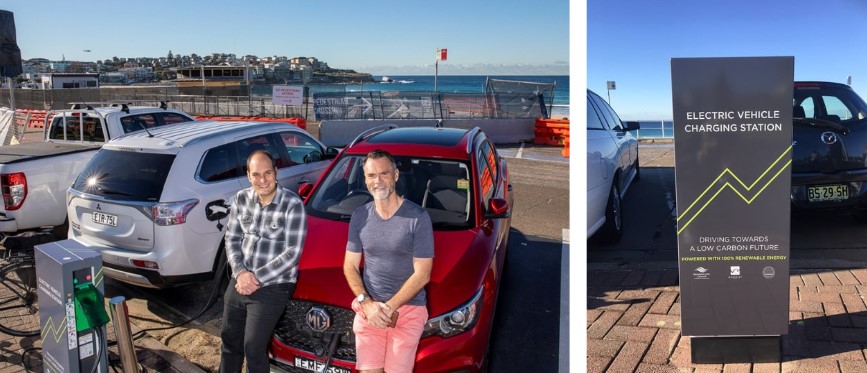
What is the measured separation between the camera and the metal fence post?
3.18 meters

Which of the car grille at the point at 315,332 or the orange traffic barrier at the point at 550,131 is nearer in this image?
the car grille at the point at 315,332

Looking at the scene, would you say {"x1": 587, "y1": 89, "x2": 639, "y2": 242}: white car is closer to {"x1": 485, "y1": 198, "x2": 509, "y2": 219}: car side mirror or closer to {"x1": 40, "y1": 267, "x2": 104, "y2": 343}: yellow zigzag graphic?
{"x1": 485, "y1": 198, "x2": 509, "y2": 219}: car side mirror

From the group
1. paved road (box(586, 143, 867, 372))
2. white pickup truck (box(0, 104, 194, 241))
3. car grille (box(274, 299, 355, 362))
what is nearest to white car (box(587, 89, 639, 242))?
paved road (box(586, 143, 867, 372))

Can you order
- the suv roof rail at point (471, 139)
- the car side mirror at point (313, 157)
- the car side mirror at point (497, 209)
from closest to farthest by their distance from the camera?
the car side mirror at point (497, 209) < the suv roof rail at point (471, 139) < the car side mirror at point (313, 157)

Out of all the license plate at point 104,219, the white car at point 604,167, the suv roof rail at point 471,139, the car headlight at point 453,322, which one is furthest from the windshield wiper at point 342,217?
the white car at point 604,167

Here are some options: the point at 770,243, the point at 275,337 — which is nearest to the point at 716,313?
the point at 770,243

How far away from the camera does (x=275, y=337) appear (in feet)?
11.8

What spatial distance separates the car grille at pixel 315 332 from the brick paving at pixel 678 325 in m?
1.84

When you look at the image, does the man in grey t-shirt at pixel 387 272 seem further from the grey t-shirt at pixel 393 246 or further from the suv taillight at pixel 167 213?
the suv taillight at pixel 167 213

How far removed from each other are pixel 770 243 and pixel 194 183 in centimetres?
427

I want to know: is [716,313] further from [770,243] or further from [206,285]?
[206,285]

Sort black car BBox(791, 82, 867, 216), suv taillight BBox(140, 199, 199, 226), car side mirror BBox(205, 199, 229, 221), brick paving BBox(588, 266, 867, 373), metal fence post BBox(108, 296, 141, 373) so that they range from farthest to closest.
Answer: black car BBox(791, 82, 867, 216), car side mirror BBox(205, 199, 229, 221), suv taillight BBox(140, 199, 199, 226), brick paving BBox(588, 266, 867, 373), metal fence post BBox(108, 296, 141, 373)

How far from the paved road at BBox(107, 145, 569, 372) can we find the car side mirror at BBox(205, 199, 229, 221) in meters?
0.66

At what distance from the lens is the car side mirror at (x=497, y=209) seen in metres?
4.28
